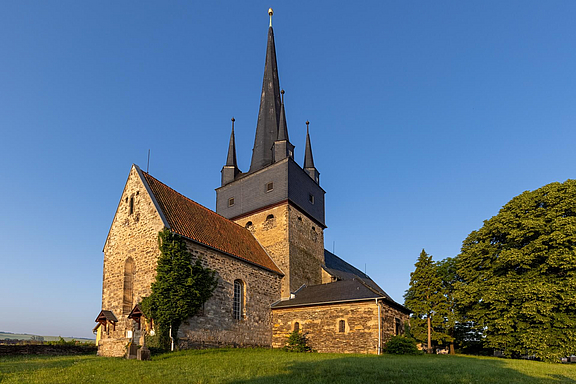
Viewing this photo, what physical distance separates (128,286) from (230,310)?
4.94 m

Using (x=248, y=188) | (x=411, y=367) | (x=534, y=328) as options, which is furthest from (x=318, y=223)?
(x=411, y=367)

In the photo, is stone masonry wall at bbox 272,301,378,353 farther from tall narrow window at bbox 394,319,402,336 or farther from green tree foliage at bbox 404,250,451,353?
green tree foliage at bbox 404,250,451,353

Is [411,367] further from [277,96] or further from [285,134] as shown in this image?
[277,96]

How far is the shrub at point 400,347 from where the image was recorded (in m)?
19.0

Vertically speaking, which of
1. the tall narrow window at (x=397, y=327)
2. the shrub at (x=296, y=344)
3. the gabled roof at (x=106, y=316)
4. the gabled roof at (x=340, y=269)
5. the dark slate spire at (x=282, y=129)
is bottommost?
the shrub at (x=296, y=344)

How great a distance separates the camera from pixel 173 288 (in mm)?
17016

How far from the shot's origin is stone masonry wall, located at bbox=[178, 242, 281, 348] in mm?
18156

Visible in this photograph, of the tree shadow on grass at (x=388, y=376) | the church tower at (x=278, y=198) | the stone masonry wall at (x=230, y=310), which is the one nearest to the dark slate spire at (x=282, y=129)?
the church tower at (x=278, y=198)

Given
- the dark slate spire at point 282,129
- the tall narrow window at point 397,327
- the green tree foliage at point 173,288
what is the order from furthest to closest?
the dark slate spire at point 282,129, the tall narrow window at point 397,327, the green tree foliage at point 173,288

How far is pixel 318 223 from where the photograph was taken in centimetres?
2980

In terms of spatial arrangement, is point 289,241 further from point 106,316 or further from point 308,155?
point 106,316

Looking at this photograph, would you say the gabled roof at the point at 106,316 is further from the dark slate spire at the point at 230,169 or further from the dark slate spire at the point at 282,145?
the dark slate spire at the point at 282,145

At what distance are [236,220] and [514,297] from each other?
56.4 feet

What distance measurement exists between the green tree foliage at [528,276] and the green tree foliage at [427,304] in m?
2.08
